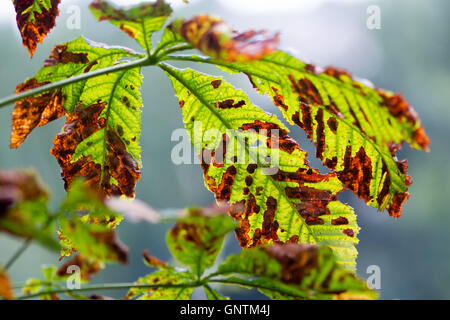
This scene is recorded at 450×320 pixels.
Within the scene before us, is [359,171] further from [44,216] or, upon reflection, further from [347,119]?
[44,216]

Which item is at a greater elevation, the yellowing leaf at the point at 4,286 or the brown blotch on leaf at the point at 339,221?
the brown blotch on leaf at the point at 339,221

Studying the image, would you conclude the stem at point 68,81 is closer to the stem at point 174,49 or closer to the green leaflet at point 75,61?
the stem at point 174,49

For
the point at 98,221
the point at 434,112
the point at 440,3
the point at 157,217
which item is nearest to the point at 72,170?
the point at 98,221

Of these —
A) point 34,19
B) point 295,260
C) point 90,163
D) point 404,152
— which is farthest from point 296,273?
point 404,152

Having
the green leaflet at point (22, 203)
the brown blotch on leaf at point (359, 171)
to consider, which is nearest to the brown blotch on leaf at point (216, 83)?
the brown blotch on leaf at point (359, 171)

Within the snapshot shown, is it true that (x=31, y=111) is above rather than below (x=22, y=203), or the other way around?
above
